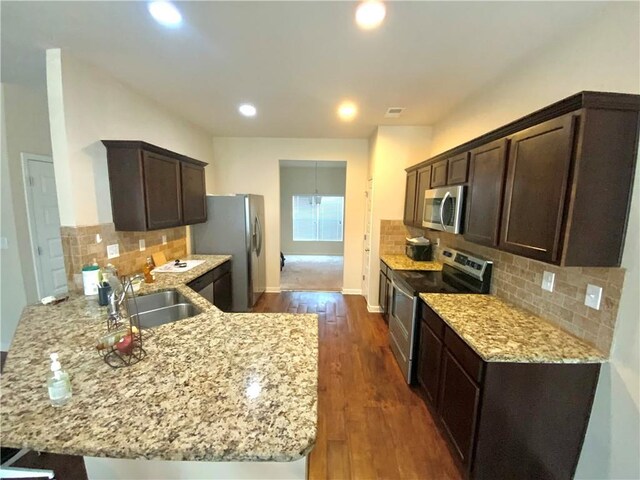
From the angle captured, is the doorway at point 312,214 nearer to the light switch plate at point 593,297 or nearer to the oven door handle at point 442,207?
the oven door handle at point 442,207

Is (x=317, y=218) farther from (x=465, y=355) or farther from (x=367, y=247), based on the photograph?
(x=465, y=355)

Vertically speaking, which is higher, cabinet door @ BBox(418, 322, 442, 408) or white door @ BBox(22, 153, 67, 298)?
white door @ BBox(22, 153, 67, 298)

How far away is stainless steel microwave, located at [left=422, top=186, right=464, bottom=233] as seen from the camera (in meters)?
2.21

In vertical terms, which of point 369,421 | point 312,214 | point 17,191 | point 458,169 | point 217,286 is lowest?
point 369,421

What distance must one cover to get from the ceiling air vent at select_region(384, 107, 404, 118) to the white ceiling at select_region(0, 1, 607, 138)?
21 cm

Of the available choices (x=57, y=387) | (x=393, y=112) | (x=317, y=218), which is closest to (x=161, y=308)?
(x=57, y=387)

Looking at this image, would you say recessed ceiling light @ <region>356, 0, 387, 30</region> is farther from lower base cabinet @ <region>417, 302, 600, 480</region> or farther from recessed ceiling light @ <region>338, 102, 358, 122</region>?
lower base cabinet @ <region>417, 302, 600, 480</region>

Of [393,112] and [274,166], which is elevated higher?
[393,112]

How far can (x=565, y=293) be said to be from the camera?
156cm

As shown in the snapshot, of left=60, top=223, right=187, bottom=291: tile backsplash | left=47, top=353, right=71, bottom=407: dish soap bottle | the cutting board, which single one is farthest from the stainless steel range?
left=60, top=223, right=187, bottom=291: tile backsplash

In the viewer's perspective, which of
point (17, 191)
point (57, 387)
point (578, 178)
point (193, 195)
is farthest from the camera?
point (193, 195)

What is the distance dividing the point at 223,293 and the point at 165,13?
287 cm

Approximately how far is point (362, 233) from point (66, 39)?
413 centimetres

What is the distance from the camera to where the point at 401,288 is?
2631 millimetres
